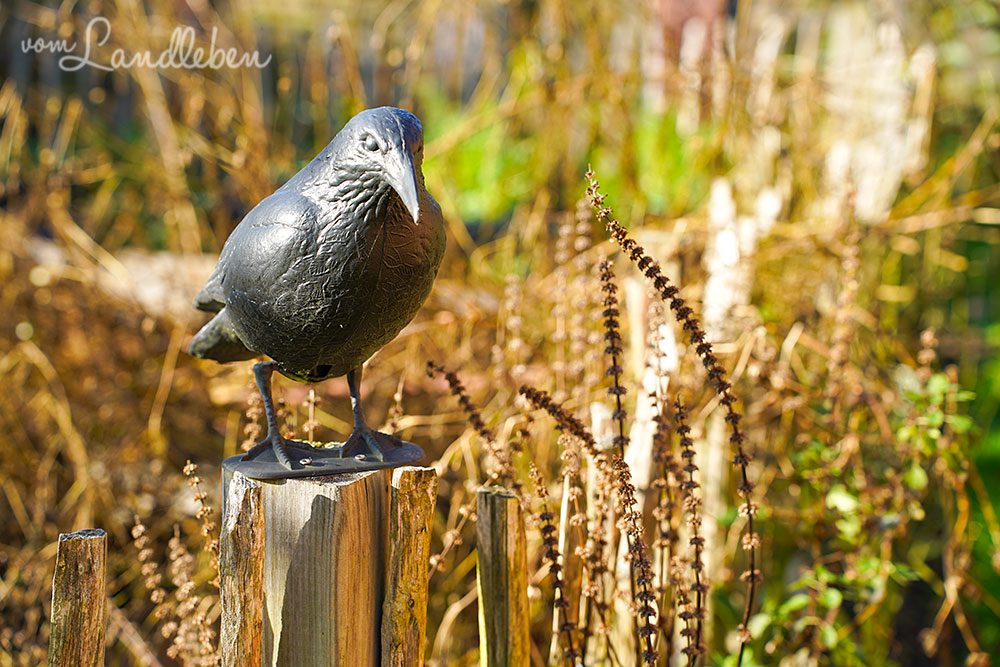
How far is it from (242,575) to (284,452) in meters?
0.22

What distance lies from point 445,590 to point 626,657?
812 millimetres

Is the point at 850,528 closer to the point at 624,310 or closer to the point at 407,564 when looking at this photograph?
the point at 624,310

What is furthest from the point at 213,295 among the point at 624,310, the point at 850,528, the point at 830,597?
the point at 624,310

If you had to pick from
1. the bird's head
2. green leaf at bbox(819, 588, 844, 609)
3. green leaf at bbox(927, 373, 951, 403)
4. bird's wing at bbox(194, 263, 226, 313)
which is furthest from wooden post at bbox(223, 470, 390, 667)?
green leaf at bbox(927, 373, 951, 403)

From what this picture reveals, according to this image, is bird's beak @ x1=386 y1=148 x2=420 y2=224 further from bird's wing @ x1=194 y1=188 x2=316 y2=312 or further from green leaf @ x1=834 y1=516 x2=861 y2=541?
green leaf @ x1=834 y1=516 x2=861 y2=541

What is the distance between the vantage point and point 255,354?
1.77 m

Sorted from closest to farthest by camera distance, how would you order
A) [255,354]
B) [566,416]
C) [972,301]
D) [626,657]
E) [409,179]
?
[409,179]
[566,416]
[255,354]
[626,657]
[972,301]

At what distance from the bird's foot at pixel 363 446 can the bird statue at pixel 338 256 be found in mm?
78

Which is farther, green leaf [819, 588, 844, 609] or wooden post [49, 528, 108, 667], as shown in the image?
green leaf [819, 588, 844, 609]

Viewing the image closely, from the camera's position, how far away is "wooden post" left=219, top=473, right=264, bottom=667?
151cm

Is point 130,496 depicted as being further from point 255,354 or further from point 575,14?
point 575,14

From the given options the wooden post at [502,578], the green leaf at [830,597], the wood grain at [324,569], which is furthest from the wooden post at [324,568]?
the green leaf at [830,597]

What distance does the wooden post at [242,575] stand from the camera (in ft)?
4.95

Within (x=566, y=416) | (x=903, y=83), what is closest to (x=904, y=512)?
(x=566, y=416)
